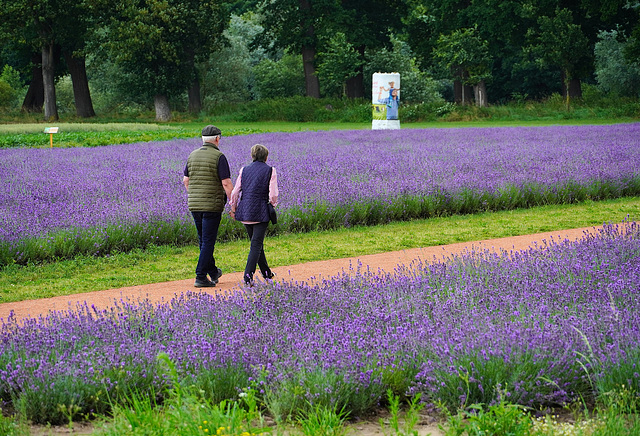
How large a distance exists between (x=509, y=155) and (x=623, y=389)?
14794 millimetres

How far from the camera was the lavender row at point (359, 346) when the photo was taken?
180 inches

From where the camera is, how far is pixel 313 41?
51.2 m

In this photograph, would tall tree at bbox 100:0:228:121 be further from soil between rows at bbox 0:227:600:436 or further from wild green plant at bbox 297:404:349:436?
wild green plant at bbox 297:404:349:436

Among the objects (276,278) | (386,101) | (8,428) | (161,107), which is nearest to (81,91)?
(161,107)

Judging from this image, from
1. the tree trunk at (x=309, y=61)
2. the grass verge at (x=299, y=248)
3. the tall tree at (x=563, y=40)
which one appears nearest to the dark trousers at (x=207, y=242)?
the grass verge at (x=299, y=248)

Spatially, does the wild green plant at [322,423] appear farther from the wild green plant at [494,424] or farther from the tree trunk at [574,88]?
the tree trunk at [574,88]

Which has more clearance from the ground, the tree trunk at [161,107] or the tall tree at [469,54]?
the tall tree at [469,54]

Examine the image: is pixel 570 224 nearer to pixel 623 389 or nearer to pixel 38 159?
pixel 623 389

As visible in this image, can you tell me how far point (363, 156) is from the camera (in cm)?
1920

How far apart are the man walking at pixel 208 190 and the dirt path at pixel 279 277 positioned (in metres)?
0.24

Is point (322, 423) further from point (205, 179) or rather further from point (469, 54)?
point (469, 54)

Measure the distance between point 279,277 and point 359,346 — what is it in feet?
12.9

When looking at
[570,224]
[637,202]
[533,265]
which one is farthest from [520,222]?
[533,265]

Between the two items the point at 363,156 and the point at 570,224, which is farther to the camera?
Result: the point at 363,156
